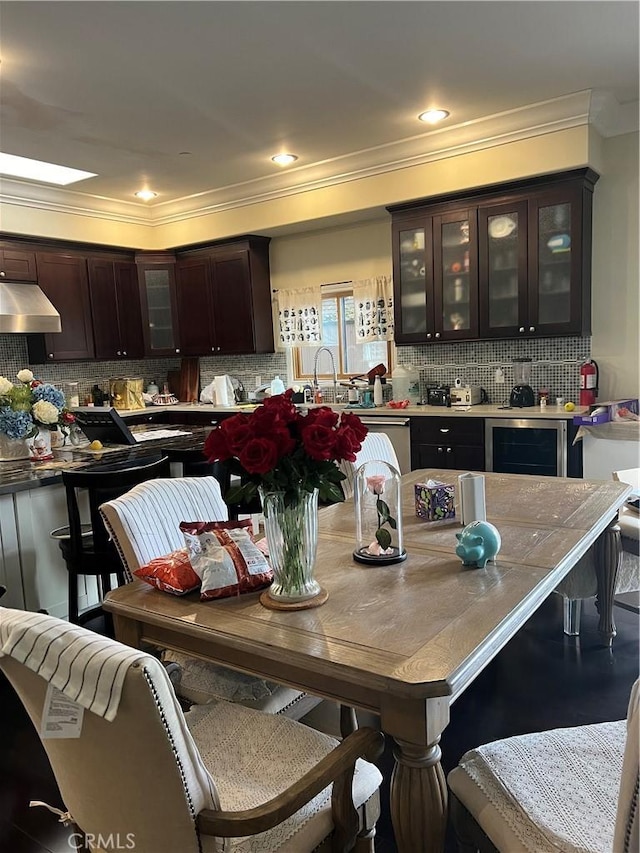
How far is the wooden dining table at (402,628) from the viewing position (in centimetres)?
118

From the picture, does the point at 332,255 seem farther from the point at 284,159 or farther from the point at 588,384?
the point at 588,384

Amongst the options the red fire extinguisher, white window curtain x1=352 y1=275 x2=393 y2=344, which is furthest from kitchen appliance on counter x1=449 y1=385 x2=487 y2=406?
white window curtain x1=352 y1=275 x2=393 y2=344

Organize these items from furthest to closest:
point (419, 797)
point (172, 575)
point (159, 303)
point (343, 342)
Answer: point (159, 303) → point (343, 342) → point (172, 575) → point (419, 797)

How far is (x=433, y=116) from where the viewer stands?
12.8 ft

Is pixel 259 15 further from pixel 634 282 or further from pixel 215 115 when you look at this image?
pixel 634 282

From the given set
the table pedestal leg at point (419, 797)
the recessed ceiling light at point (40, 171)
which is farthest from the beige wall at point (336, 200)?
the table pedestal leg at point (419, 797)

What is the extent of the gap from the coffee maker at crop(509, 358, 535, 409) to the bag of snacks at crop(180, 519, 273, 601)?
10.6 feet

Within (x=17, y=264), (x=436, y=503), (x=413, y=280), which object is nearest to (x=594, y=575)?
(x=436, y=503)

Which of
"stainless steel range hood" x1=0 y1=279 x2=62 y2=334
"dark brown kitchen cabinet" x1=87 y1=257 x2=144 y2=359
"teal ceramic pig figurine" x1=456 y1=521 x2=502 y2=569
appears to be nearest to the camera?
"teal ceramic pig figurine" x1=456 y1=521 x2=502 y2=569

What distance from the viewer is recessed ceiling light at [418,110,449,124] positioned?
385 cm

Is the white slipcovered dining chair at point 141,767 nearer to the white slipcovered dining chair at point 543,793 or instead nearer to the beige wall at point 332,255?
the white slipcovered dining chair at point 543,793

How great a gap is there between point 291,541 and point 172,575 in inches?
14.1

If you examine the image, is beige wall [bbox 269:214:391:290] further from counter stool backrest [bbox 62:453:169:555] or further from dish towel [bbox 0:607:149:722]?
dish towel [bbox 0:607:149:722]

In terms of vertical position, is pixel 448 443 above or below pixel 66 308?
below
